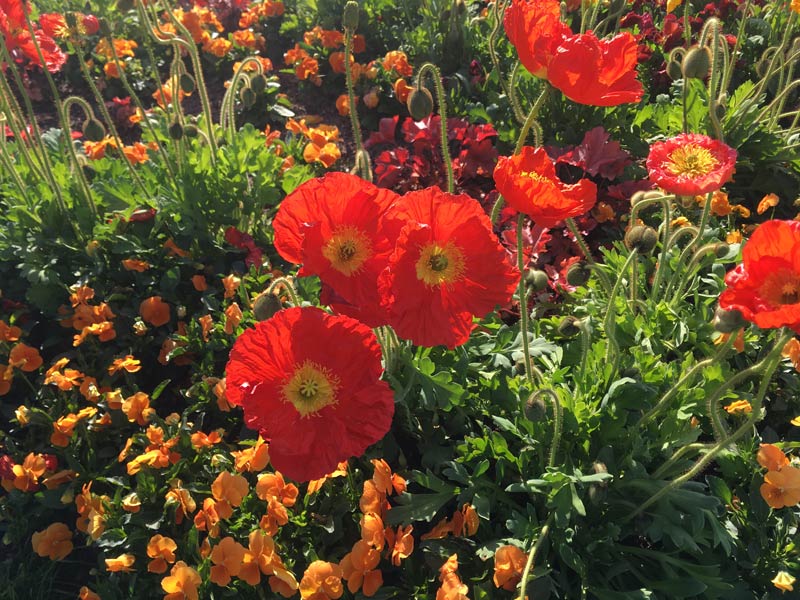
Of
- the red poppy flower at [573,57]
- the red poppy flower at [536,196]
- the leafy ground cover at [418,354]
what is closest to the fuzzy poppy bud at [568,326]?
the leafy ground cover at [418,354]

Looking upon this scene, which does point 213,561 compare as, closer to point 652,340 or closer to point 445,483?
point 445,483

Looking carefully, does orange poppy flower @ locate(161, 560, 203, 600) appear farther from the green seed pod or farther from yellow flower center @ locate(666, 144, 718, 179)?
the green seed pod

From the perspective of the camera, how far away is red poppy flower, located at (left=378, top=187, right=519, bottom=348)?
1.33 m

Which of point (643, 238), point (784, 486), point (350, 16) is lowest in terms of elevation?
point (784, 486)

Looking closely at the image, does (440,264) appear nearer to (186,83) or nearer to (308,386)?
(308,386)

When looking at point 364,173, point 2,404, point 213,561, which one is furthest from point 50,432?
point 364,173

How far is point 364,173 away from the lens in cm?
201

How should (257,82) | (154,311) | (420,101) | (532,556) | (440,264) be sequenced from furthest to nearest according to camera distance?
(257,82) < (154,311) < (420,101) < (532,556) < (440,264)

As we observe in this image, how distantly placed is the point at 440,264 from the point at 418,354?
1.81ft

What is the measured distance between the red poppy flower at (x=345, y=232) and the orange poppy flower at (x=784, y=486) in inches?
38.3

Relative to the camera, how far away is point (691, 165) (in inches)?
67.6

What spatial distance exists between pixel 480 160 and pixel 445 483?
66.2 inches

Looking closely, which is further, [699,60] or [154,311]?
[154,311]

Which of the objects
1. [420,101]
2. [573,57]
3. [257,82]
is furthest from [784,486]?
[257,82]
